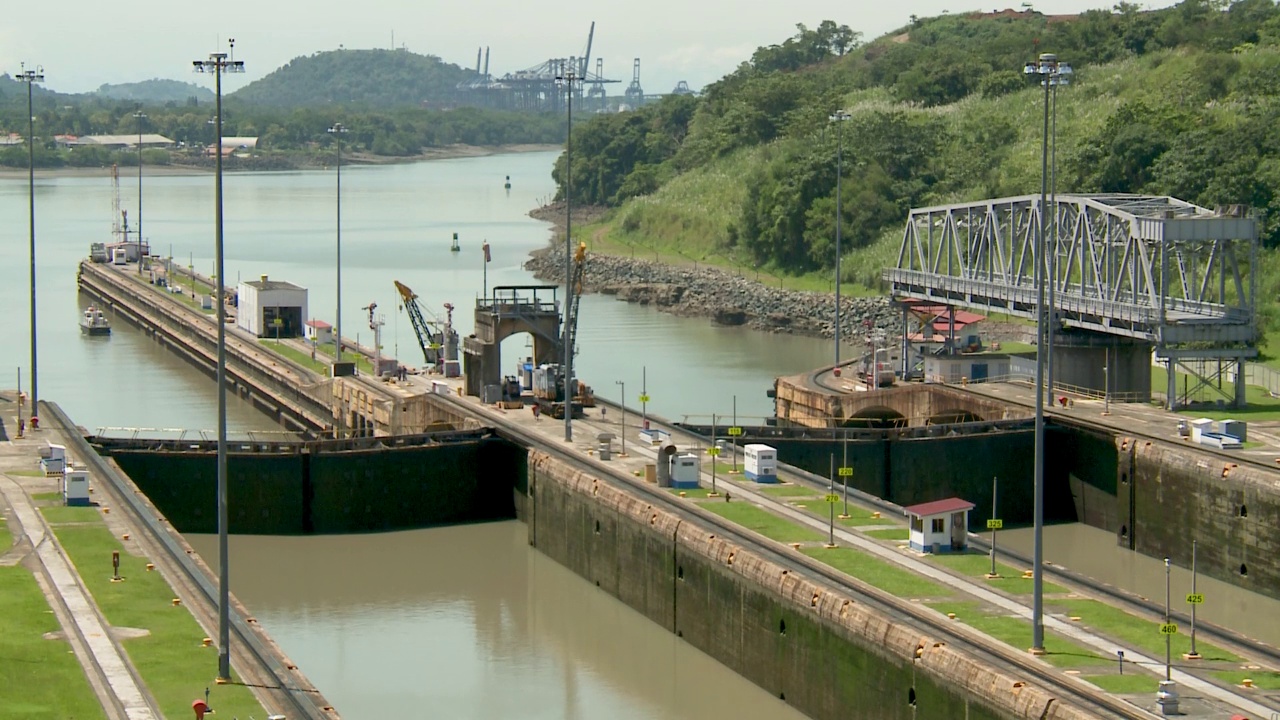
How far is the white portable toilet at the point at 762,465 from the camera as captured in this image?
61.4 meters

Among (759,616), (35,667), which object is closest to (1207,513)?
(759,616)

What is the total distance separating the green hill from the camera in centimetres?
12375

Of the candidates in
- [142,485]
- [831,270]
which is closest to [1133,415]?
[142,485]

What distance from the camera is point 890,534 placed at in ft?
176

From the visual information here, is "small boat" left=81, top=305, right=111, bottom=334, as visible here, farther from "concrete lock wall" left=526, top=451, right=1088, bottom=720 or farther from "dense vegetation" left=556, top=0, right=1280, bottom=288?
"concrete lock wall" left=526, top=451, right=1088, bottom=720

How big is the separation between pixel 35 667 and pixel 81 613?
14.3 ft

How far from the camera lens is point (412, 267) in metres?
158

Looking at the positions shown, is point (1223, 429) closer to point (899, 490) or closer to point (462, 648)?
point (899, 490)

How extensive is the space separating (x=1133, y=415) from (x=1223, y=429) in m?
6.74

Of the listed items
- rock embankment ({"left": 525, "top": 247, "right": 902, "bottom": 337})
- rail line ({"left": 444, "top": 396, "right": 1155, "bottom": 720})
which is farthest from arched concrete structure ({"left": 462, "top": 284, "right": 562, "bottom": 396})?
rock embankment ({"left": 525, "top": 247, "right": 902, "bottom": 337})

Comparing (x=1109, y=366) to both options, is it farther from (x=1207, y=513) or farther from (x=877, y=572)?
(x=877, y=572)

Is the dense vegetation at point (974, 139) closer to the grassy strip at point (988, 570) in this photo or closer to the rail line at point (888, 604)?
the rail line at point (888, 604)

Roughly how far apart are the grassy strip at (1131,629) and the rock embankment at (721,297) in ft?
215

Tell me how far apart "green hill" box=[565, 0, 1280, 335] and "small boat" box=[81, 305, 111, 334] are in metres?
44.6
